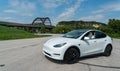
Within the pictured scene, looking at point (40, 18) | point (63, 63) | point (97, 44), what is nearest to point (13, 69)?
point (63, 63)

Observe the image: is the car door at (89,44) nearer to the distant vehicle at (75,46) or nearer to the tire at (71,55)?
the distant vehicle at (75,46)

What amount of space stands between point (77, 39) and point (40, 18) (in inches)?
4471

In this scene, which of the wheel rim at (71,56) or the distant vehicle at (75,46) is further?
the wheel rim at (71,56)

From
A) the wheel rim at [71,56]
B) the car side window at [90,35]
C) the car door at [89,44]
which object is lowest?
the wheel rim at [71,56]

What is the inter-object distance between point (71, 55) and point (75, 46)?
0.44 meters

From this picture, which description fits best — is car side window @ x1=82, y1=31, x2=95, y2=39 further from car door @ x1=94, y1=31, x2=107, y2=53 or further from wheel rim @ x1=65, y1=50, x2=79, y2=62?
wheel rim @ x1=65, y1=50, x2=79, y2=62

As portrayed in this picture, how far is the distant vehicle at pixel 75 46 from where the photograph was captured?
248 inches

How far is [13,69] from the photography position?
5.43 metres

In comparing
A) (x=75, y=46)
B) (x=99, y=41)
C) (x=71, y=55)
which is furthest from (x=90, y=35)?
(x=71, y=55)

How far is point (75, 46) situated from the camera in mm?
6633

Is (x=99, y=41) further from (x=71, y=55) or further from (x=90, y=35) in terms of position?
(x=71, y=55)

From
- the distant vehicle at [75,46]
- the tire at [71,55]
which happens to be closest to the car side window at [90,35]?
the distant vehicle at [75,46]

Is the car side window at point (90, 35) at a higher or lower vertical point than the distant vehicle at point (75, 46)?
higher

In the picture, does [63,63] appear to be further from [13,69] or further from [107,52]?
[107,52]
